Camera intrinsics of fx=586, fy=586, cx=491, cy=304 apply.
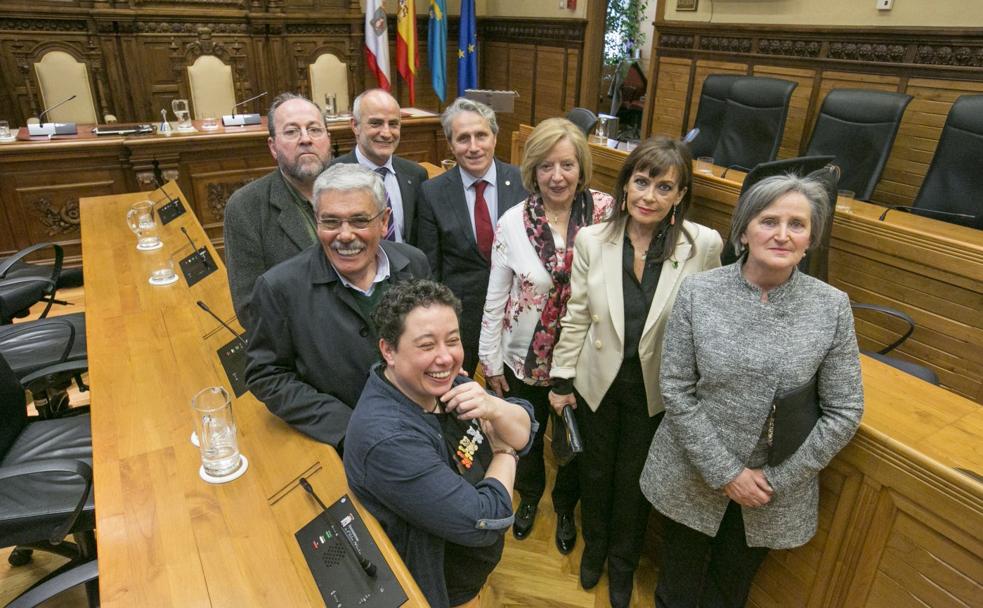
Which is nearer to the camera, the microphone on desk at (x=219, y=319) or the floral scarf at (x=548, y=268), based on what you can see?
the floral scarf at (x=548, y=268)

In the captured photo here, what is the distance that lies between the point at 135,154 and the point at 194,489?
352 cm

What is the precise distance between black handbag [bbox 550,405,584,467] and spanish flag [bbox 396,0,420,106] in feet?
18.7

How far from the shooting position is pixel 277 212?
75.0 inches

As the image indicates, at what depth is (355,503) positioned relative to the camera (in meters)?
1.23

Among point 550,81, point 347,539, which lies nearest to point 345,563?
point 347,539

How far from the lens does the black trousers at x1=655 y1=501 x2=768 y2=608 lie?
5.42ft

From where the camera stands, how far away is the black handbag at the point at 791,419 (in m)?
1.38

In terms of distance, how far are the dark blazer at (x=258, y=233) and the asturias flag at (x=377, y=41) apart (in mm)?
5097

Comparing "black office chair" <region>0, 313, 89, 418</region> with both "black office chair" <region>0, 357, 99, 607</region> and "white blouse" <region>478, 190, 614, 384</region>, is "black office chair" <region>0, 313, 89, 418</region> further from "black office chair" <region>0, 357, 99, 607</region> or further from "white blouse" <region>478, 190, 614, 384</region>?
"white blouse" <region>478, 190, 614, 384</region>

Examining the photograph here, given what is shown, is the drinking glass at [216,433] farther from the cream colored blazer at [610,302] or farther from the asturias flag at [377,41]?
the asturias flag at [377,41]

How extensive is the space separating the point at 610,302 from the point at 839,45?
152 inches

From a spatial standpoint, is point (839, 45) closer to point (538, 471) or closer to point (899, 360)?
point (899, 360)

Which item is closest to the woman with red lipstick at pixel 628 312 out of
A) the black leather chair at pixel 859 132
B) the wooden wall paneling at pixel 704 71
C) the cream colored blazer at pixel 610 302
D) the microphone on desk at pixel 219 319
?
the cream colored blazer at pixel 610 302

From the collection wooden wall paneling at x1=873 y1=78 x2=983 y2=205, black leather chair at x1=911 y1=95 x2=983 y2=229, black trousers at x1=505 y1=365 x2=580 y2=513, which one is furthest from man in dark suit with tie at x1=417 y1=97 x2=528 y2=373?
wooden wall paneling at x1=873 y1=78 x2=983 y2=205
